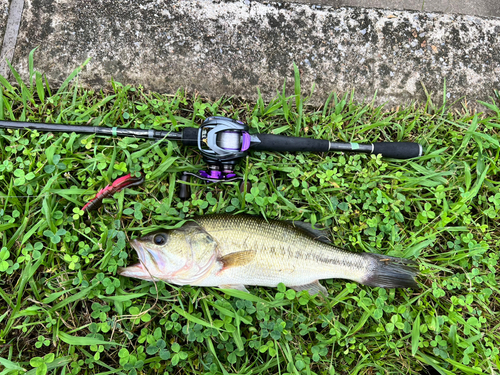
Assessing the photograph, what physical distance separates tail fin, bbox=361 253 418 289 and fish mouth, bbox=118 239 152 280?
1.96 metres

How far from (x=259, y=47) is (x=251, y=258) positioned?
214cm

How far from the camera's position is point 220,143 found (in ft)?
8.64

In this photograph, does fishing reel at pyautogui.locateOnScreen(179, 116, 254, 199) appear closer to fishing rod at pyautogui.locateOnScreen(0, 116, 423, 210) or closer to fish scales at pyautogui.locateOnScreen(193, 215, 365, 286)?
fishing rod at pyautogui.locateOnScreen(0, 116, 423, 210)

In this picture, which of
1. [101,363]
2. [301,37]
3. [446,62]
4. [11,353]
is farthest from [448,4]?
[11,353]

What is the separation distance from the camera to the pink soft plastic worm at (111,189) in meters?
2.71

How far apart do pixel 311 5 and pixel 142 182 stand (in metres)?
2.55

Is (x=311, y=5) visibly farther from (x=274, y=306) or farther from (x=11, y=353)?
(x=11, y=353)

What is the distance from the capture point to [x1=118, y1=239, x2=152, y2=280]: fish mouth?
258 cm

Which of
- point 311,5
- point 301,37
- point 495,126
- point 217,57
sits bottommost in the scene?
point 495,126

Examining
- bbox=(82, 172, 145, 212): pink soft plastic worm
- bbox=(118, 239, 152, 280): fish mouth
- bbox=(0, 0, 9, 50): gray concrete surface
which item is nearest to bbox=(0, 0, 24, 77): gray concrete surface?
bbox=(0, 0, 9, 50): gray concrete surface

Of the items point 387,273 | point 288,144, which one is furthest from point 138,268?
point 387,273

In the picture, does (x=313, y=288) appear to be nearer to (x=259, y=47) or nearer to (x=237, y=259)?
(x=237, y=259)

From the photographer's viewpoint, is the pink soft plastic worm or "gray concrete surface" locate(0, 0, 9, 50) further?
"gray concrete surface" locate(0, 0, 9, 50)

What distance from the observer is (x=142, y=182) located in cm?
286
